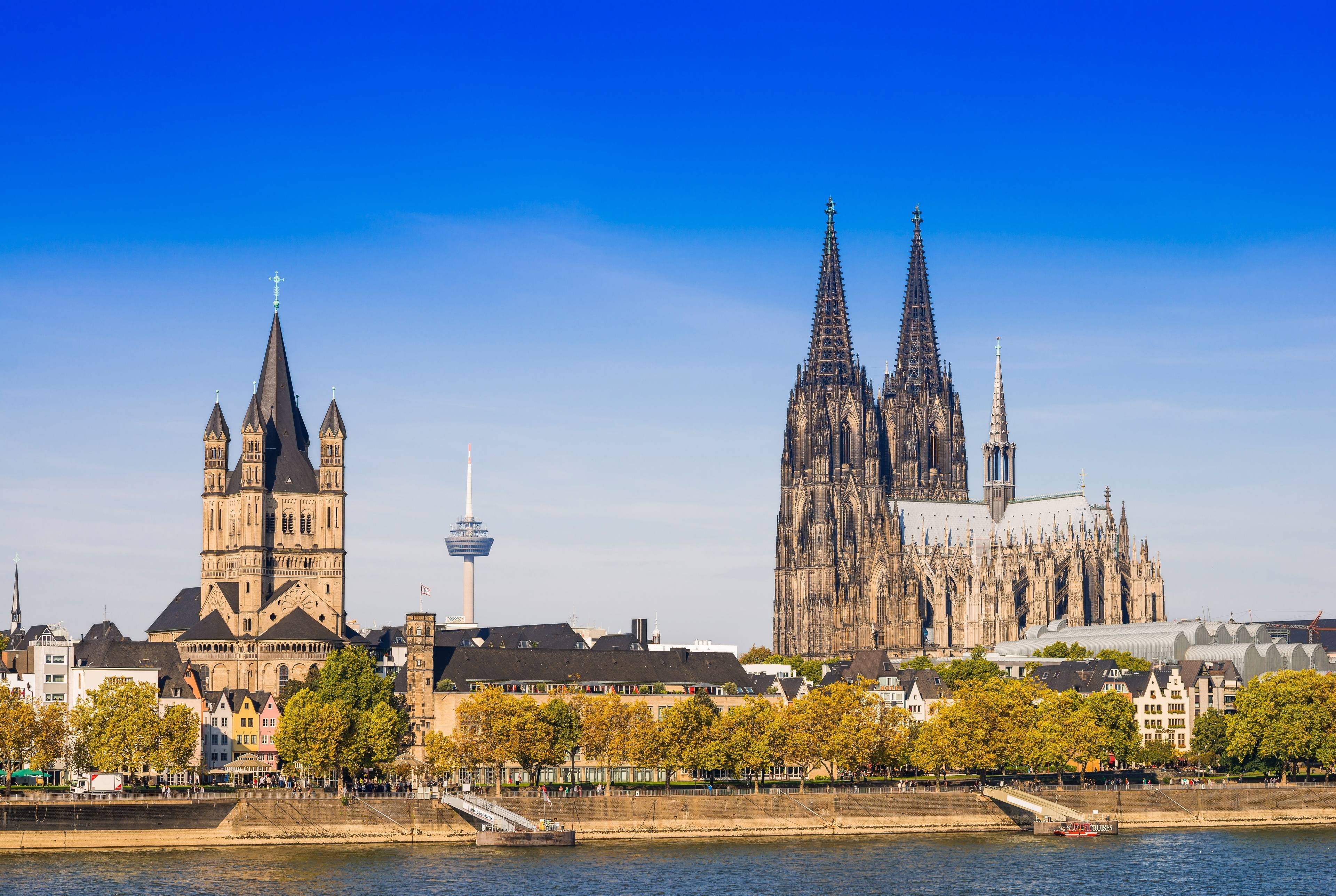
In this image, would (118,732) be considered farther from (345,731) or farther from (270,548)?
(270,548)

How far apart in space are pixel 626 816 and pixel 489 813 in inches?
293

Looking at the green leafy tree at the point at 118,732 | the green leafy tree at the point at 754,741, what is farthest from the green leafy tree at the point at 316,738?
the green leafy tree at the point at 754,741

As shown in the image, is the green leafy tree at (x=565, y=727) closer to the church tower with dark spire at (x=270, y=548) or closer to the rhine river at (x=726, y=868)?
the rhine river at (x=726, y=868)

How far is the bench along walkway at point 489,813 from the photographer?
11212 centimetres

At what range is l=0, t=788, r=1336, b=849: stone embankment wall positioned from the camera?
107 metres

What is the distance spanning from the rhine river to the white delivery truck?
16.2 m

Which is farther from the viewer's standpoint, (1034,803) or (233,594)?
(233,594)

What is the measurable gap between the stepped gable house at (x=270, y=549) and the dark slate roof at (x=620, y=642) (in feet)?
82.2

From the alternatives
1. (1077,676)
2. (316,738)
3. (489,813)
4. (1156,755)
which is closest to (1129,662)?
(1077,676)

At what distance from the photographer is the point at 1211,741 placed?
484 feet

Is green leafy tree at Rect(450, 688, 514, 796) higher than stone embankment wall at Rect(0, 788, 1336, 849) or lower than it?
higher

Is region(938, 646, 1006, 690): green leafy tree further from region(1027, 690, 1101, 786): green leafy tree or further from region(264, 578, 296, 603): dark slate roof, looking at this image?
region(264, 578, 296, 603): dark slate roof

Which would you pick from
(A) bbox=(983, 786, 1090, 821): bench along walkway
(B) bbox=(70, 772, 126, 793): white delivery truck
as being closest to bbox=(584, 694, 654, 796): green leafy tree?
(A) bbox=(983, 786, 1090, 821): bench along walkway

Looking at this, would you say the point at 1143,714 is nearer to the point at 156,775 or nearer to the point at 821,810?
the point at 821,810
